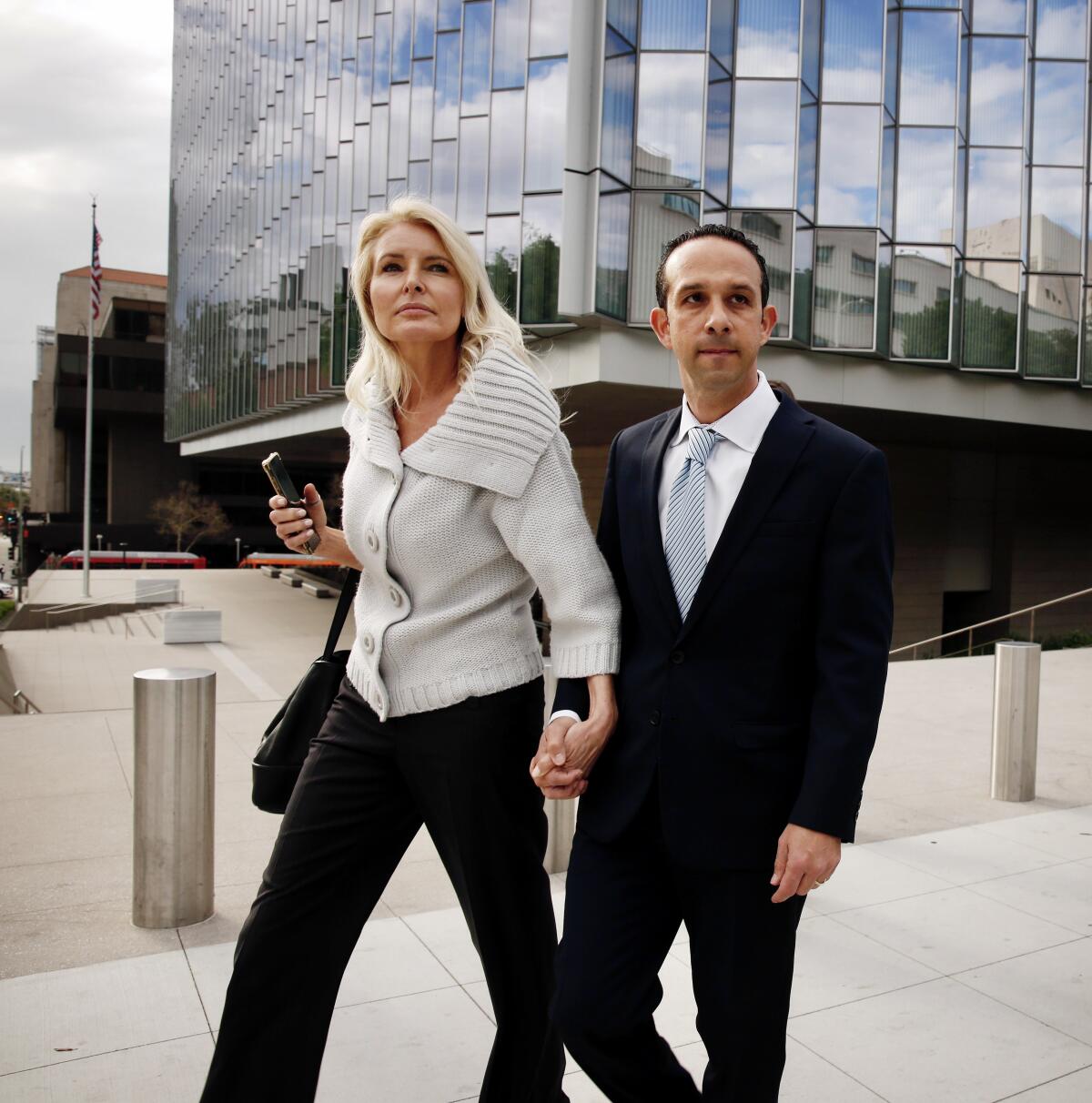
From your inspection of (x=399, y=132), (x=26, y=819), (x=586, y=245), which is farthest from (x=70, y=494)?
(x=26, y=819)

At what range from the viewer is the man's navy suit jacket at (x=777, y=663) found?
1918 millimetres

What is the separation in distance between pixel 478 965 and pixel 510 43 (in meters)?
19.5

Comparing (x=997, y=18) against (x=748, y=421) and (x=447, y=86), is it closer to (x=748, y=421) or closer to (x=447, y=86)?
(x=447, y=86)

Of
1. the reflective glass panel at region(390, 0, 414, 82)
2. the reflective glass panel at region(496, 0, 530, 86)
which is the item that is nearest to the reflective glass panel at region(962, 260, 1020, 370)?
the reflective glass panel at region(496, 0, 530, 86)

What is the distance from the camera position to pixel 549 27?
61.1ft

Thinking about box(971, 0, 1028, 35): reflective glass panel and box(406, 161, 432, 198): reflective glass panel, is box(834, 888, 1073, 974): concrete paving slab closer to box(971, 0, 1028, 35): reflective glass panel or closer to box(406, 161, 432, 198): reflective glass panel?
box(406, 161, 432, 198): reflective glass panel

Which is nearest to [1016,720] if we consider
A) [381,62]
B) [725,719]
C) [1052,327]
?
[725,719]

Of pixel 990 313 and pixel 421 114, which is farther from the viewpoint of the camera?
pixel 421 114

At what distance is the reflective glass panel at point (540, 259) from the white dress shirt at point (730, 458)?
16.5m

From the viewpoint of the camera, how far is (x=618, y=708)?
7.16 feet

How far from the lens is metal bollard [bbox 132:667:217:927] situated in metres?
4.02

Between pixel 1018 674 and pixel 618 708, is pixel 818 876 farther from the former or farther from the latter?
pixel 1018 674

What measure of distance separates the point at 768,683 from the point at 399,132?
24098mm

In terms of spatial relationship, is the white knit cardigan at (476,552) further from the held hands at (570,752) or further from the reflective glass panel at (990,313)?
the reflective glass panel at (990,313)
